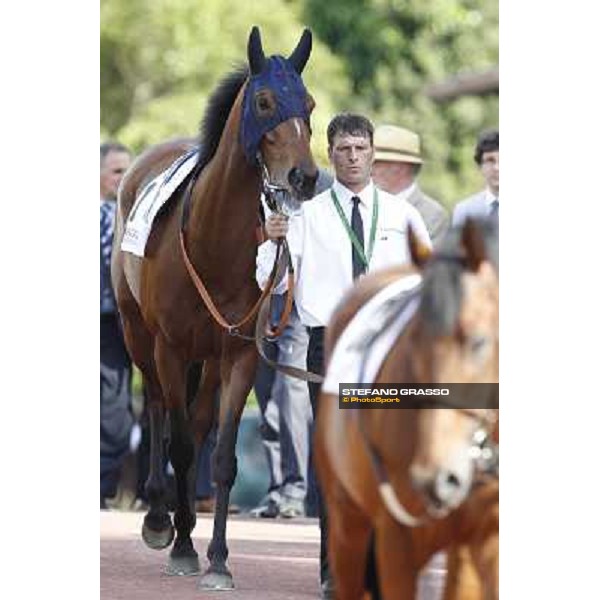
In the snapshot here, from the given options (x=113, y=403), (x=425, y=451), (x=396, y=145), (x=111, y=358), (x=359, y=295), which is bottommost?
(x=113, y=403)

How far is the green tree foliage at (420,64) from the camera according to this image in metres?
8.30

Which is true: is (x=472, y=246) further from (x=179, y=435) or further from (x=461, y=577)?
(x=179, y=435)

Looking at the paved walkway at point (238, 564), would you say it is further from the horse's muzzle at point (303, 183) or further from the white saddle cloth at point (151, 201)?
the horse's muzzle at point (303, 183)

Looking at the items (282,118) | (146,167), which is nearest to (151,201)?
(146,167)

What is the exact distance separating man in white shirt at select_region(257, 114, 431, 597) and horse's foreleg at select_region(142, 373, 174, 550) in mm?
1210

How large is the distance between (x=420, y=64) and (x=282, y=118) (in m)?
0.55

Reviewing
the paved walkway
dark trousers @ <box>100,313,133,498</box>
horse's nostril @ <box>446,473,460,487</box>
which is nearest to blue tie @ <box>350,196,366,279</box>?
the paved walkway

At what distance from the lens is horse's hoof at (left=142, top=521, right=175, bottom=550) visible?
9.55 metres

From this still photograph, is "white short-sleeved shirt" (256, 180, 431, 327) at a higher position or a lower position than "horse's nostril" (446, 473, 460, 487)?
higher

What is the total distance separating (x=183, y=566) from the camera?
9.17m

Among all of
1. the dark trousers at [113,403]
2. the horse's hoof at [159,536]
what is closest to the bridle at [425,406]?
the horse's hoof at [159,536]

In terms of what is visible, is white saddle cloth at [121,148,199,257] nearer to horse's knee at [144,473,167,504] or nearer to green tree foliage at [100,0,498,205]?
green tree foliage at [100,0,498,205]
